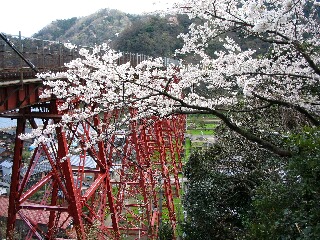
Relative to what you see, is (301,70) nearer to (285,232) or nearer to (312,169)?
(312,169)

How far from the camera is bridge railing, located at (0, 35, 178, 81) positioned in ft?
17.1

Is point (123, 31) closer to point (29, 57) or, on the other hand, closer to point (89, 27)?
point (89, 27)

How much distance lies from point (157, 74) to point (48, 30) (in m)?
79.6

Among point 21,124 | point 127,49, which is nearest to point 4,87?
point 21,124

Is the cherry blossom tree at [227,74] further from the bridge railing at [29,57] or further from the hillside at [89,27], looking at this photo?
the hillside at [89,27]

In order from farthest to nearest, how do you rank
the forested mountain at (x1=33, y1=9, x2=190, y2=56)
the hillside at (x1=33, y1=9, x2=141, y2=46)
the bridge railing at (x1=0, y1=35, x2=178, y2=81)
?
the hillside at (x1=33, y1=9, x2=141, y2=46) → the forested mountain at (x1=33, y1=9, x2=190, y2=56) → the bridge railing at (x1=0, y1=35, x2=178, y2=81)

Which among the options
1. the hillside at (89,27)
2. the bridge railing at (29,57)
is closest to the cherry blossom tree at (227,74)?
the bridge railing at (29,57)

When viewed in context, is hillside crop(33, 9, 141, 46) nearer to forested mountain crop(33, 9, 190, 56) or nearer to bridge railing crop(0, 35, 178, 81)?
forested mountain crop(33, 9, 190, 56)

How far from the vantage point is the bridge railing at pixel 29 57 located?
5.22 m

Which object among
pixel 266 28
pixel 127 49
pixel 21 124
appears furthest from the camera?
pixel 127 49

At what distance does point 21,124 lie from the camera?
21.5 feet

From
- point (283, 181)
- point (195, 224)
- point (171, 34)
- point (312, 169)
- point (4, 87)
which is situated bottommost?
point (195, 224)

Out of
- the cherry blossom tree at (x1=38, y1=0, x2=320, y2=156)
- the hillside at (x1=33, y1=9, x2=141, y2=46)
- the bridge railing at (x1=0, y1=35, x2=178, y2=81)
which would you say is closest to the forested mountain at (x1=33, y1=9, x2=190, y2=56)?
the hillside at (x1=33, y1=9, x2=141, y2=46)

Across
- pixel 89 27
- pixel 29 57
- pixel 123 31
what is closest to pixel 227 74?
pixel 29 57
